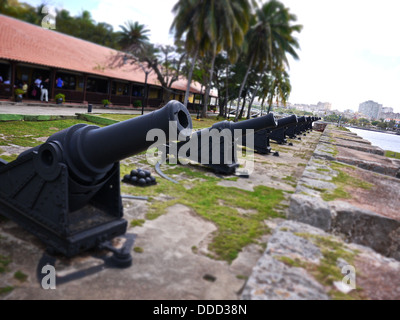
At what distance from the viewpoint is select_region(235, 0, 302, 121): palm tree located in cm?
2534

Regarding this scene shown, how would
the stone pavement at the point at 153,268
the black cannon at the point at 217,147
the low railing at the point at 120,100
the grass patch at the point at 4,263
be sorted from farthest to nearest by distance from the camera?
the low railing at the point at 120,100
the black cannon at the point at 217,147
the grass patch at the point at 4,263
the stone pavement at the point at 153,268

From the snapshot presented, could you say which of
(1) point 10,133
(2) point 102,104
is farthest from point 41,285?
(2) point 102,104

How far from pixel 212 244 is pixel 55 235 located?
1.51 meters

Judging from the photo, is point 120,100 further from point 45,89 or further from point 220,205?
point 220,205

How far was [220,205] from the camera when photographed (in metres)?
4.69

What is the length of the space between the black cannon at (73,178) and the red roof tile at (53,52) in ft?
43.5

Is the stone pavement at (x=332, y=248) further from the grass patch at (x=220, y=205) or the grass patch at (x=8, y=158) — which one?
the grass patch at (x=8, y=158)

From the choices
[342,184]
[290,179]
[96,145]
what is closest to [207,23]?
[290,179]

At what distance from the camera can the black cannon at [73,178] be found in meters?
2.82

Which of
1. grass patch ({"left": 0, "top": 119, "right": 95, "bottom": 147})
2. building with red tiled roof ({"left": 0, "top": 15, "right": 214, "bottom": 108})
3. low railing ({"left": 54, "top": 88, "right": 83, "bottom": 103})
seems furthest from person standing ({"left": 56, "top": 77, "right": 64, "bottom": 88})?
grass patch ({"left": 0, "top": 119, "right": 95, "bottom": 147})

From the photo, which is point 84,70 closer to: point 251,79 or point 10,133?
point 10,133

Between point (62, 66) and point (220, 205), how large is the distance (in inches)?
602

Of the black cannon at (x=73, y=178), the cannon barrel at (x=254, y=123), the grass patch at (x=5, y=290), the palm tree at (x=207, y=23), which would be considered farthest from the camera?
the palm tree at (x=207, y=23)

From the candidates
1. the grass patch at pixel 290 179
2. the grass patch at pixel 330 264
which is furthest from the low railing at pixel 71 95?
the grass patch at pixel 330 264
